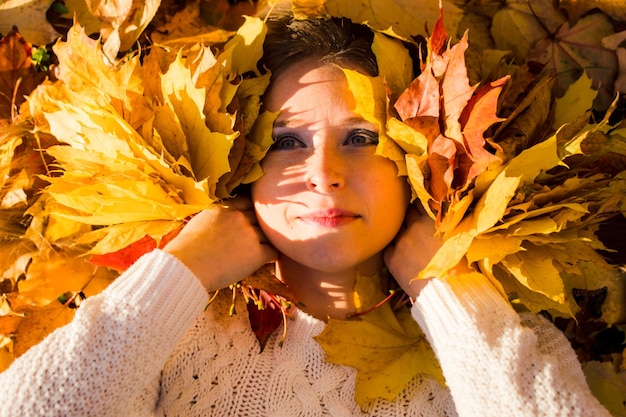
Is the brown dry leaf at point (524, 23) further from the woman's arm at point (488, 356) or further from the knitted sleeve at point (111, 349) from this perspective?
the knitted sleeve at point (111, 349)

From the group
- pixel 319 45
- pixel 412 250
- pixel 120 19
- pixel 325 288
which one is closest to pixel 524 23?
pixel 319 45

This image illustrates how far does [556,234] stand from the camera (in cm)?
128

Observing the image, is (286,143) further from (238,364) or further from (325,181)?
(238,364)

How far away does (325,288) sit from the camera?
1.50 m

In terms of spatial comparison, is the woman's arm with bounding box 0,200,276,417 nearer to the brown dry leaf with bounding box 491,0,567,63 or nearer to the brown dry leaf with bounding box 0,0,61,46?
the brown dry leaf with bounding box 0,0,61,46

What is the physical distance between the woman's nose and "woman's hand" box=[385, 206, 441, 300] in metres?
0.21

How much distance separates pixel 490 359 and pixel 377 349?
30 cm

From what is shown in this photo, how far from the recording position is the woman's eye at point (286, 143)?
1.36 m

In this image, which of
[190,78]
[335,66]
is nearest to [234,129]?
[190,78]

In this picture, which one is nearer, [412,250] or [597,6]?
[412,250]

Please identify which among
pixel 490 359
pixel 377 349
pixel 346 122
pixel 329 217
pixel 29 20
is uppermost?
pixel 29 20

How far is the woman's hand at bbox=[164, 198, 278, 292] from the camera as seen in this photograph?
1.33 meters

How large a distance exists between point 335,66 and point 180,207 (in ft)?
1.34

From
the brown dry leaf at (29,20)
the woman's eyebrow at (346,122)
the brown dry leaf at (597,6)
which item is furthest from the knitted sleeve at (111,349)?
the brown dry leaf at (597,6)
